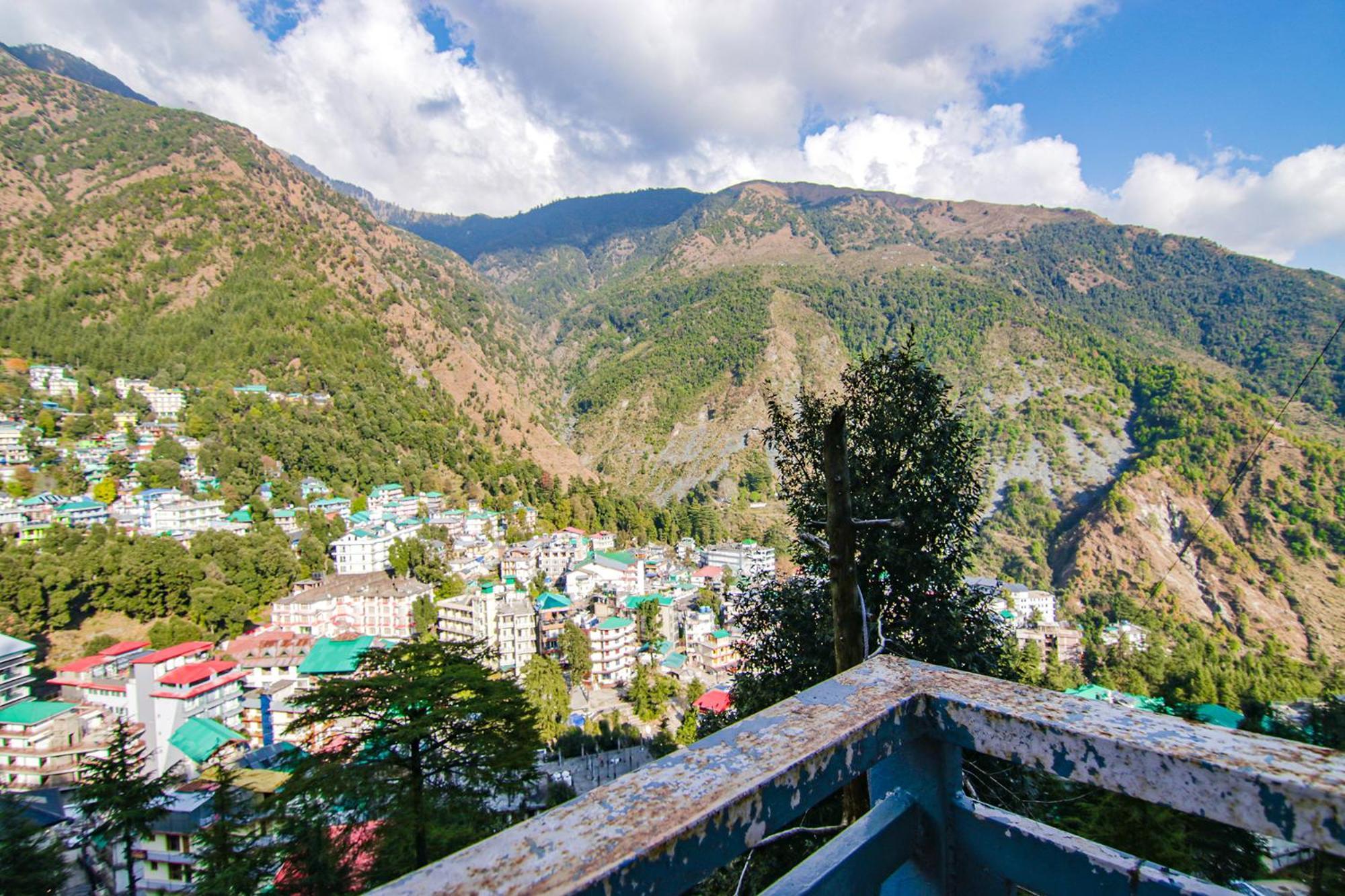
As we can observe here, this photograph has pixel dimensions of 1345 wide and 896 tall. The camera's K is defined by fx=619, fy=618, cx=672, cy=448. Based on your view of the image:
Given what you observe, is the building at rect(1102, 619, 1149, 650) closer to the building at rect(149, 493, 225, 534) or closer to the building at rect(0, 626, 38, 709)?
the building at rect(0, 626, 38, 709)

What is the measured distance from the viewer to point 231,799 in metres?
6.15

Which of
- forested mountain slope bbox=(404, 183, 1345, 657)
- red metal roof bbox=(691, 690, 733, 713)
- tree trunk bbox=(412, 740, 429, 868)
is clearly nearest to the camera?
tree trunk bbox=(412, 740, 429, 868)

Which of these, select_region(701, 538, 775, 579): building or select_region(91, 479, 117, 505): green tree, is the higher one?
select_region(91, 479, 117, 505): green tree

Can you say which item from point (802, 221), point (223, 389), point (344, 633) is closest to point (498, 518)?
point (344, 633)

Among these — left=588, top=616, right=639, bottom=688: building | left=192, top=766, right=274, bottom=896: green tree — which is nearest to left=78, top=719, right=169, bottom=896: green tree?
left=192, top=766, right=274, bottom=896: green tree

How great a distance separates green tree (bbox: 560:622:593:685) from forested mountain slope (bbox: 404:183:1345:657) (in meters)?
14.6

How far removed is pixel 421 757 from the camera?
6.00 m

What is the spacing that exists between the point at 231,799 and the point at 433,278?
84869 millimetres

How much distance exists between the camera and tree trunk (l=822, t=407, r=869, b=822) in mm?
3086

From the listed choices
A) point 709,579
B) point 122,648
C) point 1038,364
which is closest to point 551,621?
point 709,579

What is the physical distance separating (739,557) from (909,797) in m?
43.6

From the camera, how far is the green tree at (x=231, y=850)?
489cm

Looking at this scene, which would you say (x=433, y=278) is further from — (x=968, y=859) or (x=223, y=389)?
(x=968, y=859)

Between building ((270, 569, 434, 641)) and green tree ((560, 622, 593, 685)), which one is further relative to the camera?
building ((270, 569, 434, 641))
